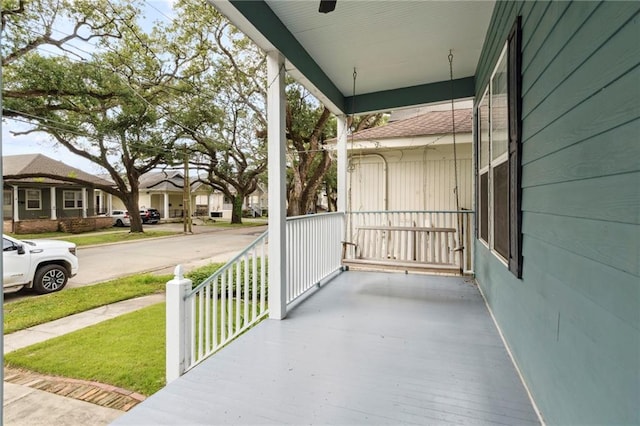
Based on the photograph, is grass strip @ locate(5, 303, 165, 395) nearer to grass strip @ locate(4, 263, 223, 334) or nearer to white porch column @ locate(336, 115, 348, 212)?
grass strip @ locate(4, 263, 223, 334)

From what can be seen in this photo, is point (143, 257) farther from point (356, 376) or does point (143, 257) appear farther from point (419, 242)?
point (356, 376)

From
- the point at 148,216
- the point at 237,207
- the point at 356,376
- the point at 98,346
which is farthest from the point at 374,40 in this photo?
the point at 148,216

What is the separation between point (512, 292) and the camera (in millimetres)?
2311

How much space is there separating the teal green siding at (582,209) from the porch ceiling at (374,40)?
4.40 feet

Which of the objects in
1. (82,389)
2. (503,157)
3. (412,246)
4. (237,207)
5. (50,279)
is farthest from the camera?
(237,207)

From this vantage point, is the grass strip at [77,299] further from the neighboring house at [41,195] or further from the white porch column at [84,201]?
the white porch column at [84,201]

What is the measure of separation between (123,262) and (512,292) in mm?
9314

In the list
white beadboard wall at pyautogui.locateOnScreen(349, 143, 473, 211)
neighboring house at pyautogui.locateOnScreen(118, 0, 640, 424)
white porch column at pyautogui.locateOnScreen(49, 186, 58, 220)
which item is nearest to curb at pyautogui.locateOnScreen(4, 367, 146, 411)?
neighboring house at pyautogui.locateOnScreen(118, 0, 640, 424)

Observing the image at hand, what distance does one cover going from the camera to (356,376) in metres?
2.11

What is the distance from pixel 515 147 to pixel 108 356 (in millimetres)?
4298

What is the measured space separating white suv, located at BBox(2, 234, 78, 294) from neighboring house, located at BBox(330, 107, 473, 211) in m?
5.34

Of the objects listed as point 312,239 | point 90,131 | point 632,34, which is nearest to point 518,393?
→ point 632,34

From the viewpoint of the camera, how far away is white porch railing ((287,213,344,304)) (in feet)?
11.8

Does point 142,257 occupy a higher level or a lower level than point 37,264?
lower
